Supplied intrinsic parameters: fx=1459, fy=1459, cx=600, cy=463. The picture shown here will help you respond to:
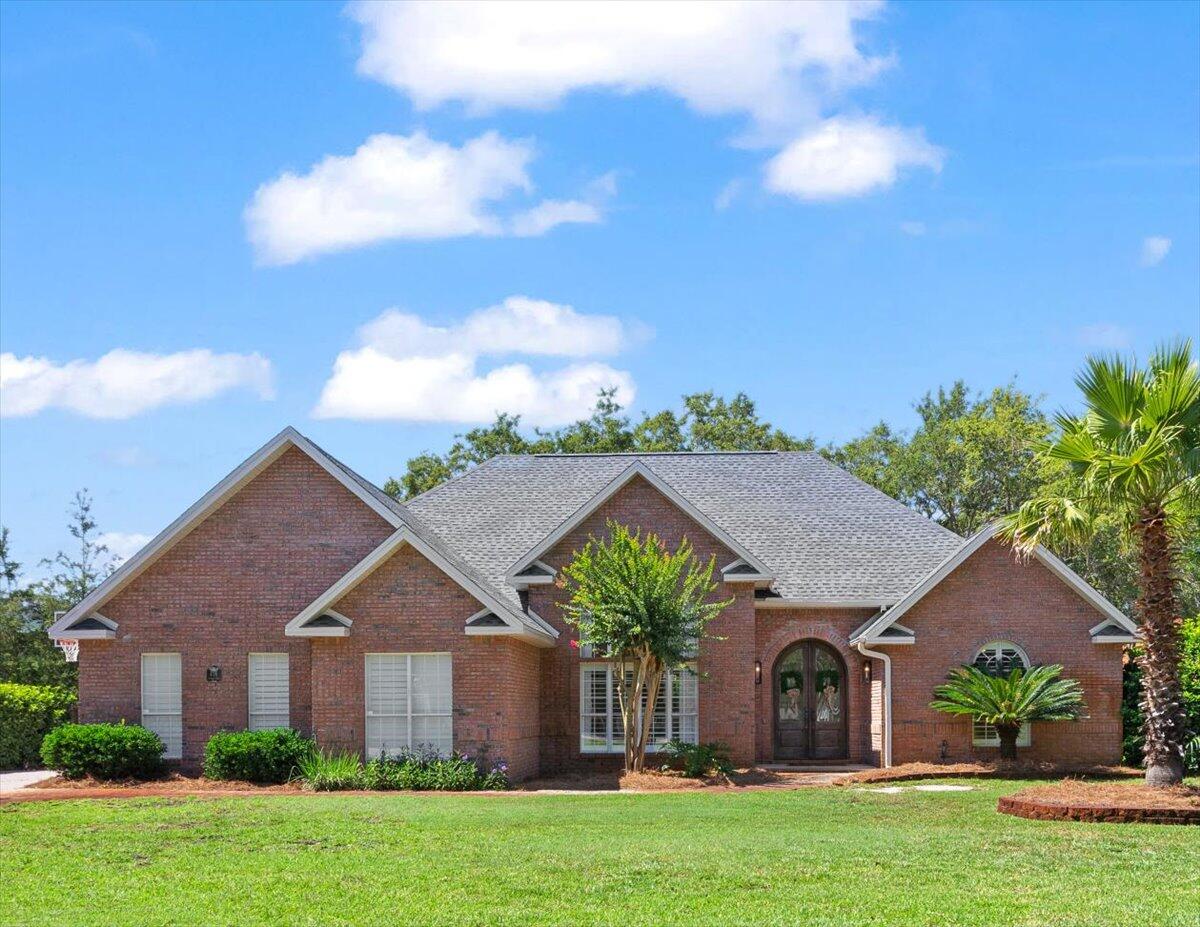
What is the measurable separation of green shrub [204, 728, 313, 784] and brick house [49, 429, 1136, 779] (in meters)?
0.68

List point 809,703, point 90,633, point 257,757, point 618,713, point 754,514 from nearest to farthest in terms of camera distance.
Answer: point 257,757 < point 90,633 < point 618,713 < point 809,703 < point 754,514

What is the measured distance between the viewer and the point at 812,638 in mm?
29953

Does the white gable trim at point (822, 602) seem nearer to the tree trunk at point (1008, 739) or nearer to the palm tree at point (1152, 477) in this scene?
the tree trunk at point (1008, 739)

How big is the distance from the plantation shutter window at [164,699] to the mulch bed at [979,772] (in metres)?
12.0

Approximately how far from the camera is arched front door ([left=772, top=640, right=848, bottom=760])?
30297 millimetres

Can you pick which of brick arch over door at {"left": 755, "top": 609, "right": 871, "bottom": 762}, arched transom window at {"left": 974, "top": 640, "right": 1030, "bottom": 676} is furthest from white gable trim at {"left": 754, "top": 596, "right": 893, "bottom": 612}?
arched transom window at {"left": 974, "top": 640, "right": 1030, "bottom": 676}

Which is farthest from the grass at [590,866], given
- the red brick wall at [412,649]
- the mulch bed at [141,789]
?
the red brick wall at [412,649]

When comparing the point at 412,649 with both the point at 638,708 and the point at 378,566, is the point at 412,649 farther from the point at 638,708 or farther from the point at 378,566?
the point at 638,708

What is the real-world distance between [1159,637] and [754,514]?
1303cm

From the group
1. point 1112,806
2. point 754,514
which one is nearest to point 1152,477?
point 1112,806

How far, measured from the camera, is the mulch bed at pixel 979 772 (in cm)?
2530

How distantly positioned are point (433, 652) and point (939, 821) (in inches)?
397

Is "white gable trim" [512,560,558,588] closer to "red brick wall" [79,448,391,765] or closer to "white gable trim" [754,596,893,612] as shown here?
"red brick wall" [79,448,391,765]

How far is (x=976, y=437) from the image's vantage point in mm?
52406
